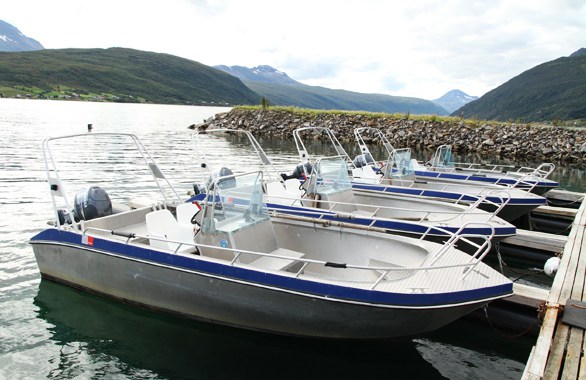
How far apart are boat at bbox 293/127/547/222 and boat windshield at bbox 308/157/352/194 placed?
2.03 m

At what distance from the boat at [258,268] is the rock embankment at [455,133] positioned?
109ft

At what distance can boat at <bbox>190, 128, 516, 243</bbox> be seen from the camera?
31.8ft

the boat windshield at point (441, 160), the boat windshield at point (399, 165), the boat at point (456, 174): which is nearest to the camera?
the boat windshield at point (399, 165)

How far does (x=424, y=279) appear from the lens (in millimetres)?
6254

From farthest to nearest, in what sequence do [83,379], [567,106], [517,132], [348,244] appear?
[567,106], [517,132], [348,244], [83,379]

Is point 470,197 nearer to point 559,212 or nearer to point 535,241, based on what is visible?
point 535,241

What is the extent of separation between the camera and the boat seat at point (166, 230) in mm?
7816

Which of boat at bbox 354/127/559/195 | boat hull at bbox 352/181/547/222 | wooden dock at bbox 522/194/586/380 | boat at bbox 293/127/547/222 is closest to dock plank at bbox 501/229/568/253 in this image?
boat at bbox 293/127/547/222

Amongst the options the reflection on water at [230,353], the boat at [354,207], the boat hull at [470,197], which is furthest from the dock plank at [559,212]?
the reflection on water at [230,353]

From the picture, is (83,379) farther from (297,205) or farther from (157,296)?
(297,205)

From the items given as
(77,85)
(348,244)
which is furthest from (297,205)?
(77,85)

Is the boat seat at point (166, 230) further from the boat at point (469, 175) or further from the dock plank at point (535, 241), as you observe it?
the boat at point (469, 175)

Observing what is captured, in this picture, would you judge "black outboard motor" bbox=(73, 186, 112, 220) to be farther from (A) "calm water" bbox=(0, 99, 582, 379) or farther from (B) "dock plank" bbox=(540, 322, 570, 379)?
(B) "dock plank" bbox=(540, 322, 570, 379)

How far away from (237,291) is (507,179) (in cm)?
1534
